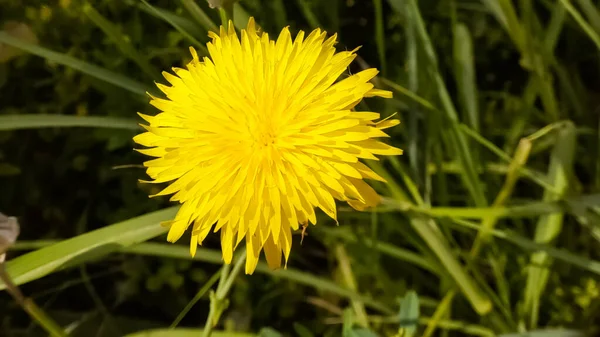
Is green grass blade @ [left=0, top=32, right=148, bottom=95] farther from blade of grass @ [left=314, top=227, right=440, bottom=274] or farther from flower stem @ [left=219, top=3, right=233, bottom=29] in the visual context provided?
blade of grass @ [left=314, top=227, right=440, bottom=274]

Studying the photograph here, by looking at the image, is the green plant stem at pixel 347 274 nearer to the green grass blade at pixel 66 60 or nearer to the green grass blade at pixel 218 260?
the green grass blade at pixel 218 260

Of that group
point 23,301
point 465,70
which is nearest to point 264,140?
point 23,301

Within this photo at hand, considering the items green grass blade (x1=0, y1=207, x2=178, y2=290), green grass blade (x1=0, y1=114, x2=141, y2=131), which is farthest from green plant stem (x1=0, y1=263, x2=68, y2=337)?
green grass blade (x1=0, y1=114, x2=141, y2=131)

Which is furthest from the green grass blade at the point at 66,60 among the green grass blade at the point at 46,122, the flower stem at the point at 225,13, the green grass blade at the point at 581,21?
the green grass blade at the point at 581,21

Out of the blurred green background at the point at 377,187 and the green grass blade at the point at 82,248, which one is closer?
the green grass blade at the point at 82,248

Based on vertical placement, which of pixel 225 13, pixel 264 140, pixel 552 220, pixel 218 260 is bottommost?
pixel 552 220

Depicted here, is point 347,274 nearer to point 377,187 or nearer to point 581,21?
point 377,187
